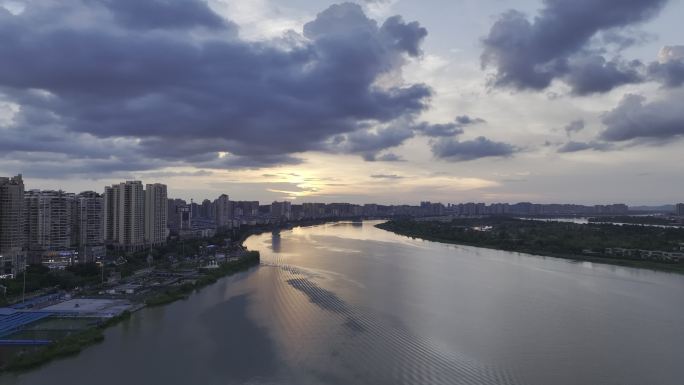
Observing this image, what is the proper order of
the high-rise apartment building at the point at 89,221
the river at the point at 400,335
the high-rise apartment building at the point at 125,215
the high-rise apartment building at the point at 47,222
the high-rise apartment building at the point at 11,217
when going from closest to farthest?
the river at the point at 400,335, the high-rise apartment building at the point at 11,217, the high-rise apartment building at the point at 47,222, the high-rise apartment building at the point at 89,221, the high-rise apartment building at the point at 125,215

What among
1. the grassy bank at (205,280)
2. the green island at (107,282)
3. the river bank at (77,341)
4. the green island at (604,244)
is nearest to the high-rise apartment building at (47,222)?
the green island at (107,282)

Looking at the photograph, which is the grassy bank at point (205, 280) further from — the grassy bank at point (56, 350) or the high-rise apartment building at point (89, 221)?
the high-rise apartment building at point (89, 221)

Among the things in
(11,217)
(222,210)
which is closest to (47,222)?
(11,217)

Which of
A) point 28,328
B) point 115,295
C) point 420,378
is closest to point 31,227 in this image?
point 115,295

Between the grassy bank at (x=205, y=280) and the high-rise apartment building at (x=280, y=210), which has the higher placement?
the high-rise apartment building at (x=280, y=210)

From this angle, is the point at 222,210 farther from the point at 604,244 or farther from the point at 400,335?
the point at 400,335

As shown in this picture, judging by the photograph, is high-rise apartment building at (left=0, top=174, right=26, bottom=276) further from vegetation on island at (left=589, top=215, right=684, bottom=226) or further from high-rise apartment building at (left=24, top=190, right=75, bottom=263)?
vegetation on island at (left=589, top=215, right=684, bottom=226)

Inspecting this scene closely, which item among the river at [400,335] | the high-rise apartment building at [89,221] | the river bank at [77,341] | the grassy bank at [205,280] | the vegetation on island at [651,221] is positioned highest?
the high-rise apartment building at [89,221]

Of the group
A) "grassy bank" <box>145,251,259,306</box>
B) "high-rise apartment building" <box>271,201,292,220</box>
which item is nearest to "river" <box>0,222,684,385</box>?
"grassy bank" <box>145,251,259,306</box>
